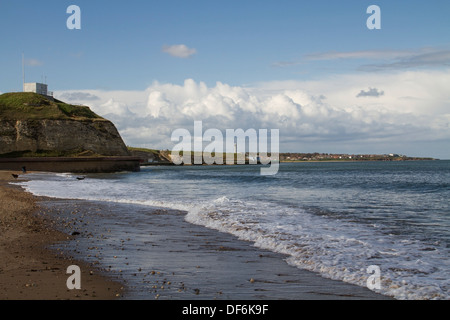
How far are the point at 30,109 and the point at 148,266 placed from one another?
8842 cm

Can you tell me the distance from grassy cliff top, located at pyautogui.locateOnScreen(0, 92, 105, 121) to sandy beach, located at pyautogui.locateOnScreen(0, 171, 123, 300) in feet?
260

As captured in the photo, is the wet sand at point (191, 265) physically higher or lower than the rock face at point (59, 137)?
lower

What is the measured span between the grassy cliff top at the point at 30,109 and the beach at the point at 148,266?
77.9m

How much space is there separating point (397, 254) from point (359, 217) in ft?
21.8

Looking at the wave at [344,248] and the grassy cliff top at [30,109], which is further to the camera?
the grassy cliff top at [30,109]

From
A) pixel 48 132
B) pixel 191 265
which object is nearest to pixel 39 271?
pixel 191 265

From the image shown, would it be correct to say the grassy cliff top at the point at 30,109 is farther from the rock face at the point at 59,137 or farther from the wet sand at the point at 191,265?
the wet sand at the point at 191,265

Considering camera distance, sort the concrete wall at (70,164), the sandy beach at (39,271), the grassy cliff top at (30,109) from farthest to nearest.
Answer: the grassy cliff top at (30,109) → the concrete wall at (70,164) → the sandy beach at (39,271)

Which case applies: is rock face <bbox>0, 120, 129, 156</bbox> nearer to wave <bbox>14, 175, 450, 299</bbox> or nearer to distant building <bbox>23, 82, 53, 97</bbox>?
distant building <bbox>23, 82, 53, 97</bbox>

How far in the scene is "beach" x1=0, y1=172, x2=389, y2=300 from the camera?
655cm

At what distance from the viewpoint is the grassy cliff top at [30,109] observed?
276 feet

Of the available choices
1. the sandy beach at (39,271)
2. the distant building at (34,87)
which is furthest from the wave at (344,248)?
the distant building at (34,87)

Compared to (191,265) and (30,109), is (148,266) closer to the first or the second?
(191,265)

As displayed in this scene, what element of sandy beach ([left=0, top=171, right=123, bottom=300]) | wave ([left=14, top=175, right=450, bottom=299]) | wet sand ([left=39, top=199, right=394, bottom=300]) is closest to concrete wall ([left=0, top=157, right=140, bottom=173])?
wave ([left=14, top=175, right=450, bottom=299])
